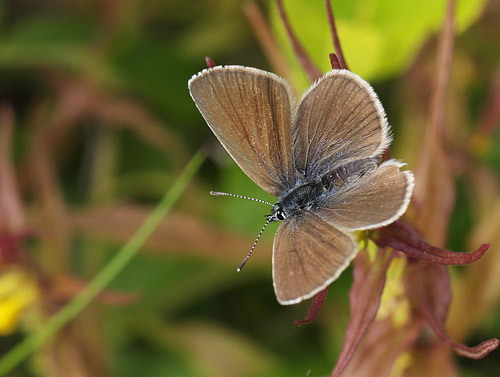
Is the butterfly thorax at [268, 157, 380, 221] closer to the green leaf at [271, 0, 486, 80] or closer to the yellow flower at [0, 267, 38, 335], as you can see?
the green leaf at [271, 0, 486, 80]

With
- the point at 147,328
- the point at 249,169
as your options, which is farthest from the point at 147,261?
the point at 249,169

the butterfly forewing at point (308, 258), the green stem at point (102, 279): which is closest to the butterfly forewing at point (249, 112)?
the butterfly forewing at point (308, 258)

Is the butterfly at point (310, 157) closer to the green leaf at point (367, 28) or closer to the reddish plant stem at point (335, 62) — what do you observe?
the reddish plant stem at point (335, 62)

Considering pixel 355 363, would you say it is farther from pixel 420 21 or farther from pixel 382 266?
pixel 420 21

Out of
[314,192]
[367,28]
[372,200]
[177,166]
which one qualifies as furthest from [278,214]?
[177,166]

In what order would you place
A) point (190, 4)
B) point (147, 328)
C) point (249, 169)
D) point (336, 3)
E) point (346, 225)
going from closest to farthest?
point (346, 225)
point (249, 169)
point (336, 3)
point (147, 328)
point (190, 4)
